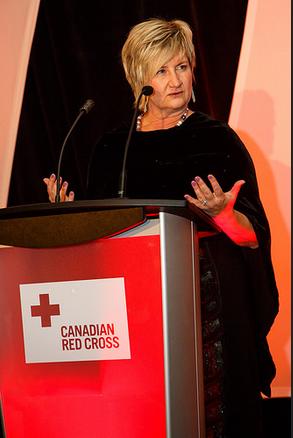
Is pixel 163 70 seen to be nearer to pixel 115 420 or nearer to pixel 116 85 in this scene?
pixel 116 85

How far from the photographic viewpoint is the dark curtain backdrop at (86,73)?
255 centimetres

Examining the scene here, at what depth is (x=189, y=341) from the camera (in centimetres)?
100

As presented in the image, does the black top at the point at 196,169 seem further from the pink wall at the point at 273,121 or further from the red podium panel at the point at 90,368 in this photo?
the pink wall at the point at 273,121

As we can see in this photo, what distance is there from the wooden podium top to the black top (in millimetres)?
597

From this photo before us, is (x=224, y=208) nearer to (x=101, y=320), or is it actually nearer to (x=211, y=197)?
(x=211, y=197)

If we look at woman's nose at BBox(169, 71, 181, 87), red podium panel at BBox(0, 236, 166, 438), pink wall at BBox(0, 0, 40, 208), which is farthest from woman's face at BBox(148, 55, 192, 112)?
pink wall at BBox(0, 0, 40, 208)

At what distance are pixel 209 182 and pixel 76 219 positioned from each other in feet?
2.60

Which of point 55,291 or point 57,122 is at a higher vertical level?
point 57,122

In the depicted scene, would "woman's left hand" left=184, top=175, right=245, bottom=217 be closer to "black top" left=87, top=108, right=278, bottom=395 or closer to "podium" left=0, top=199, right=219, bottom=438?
"podium" left=0, top=199, right=219, bottom=438

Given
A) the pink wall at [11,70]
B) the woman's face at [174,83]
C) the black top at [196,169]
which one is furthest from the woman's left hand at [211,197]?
the pink wall at [11,70]

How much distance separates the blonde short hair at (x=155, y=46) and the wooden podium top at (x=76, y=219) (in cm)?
87

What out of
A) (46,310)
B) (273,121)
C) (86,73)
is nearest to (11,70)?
(86,73)

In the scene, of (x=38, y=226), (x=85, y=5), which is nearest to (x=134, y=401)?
(x=38, y=226)

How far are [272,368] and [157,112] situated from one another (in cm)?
99
